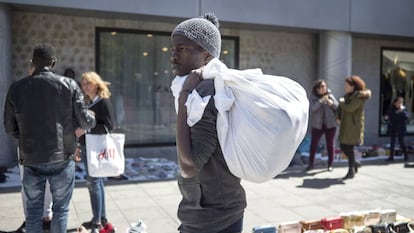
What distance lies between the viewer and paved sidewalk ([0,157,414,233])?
18.0ft

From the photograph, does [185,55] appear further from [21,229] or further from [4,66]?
[4,66]

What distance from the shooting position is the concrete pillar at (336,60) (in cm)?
1061

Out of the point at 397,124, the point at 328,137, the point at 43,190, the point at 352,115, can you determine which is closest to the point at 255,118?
the point at 43,190

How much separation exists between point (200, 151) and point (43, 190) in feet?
7.59

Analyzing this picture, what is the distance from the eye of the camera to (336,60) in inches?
421

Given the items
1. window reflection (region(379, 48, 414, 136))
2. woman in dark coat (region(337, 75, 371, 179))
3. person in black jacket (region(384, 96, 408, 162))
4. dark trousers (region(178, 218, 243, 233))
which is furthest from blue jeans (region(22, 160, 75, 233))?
window reflection (region(379, 48, 414, 136))

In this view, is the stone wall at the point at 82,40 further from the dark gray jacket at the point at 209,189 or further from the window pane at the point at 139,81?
the dark gray jacket at the point at 209,189

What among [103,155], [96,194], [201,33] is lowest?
[96,194]

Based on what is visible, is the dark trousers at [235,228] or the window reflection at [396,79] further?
the window reflection at [396,79]

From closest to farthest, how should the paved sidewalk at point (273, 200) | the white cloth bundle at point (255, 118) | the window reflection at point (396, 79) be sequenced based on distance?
the white cloth bundle at point (255, 118), the paved sidewalk at point (273, 200), the window reflection at point (396, 79)

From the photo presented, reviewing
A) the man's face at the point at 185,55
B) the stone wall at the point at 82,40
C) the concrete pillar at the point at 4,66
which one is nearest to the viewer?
the man's face at the point at 185,55

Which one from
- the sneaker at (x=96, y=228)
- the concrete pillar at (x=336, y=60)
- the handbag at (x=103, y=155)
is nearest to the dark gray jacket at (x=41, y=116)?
the handbag at (x=103, y=155)

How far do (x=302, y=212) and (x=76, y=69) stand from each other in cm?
591

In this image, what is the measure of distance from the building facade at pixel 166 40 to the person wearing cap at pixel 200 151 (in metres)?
6.84
